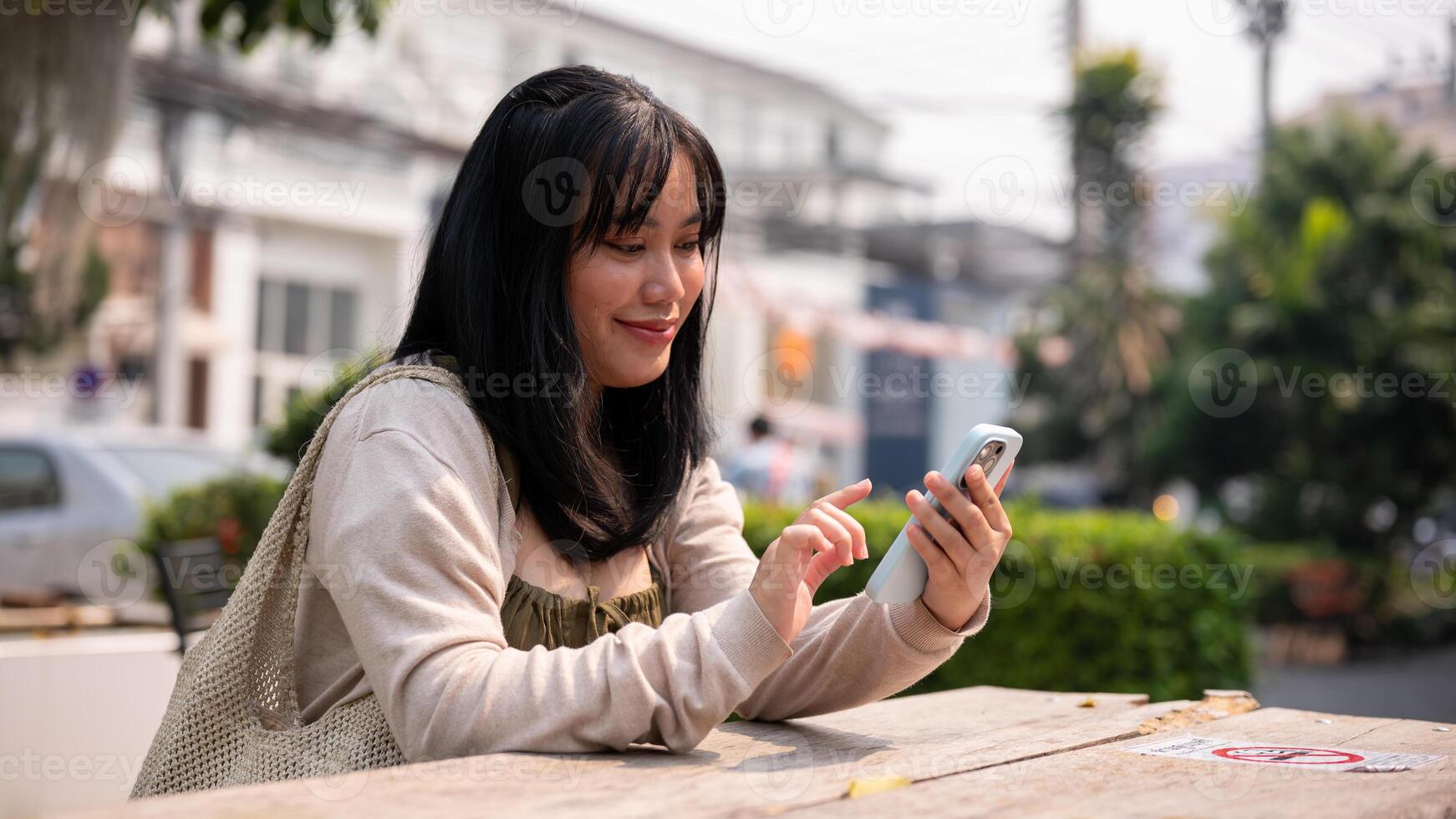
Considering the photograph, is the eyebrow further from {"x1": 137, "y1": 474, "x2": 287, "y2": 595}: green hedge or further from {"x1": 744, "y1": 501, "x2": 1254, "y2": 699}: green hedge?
{"x1": 137, "y1": 474, "x2": 287, "y2": 595}: green hedge

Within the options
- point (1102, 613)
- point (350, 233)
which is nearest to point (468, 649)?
point (1102, 613)

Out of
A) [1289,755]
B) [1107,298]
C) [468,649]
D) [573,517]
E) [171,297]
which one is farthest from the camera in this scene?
[171,297]

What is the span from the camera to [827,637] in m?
2.02

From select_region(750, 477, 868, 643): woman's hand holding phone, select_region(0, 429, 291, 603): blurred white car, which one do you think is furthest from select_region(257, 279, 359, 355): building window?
select_region(750, 477, 868, 643): woman's hand holding phone

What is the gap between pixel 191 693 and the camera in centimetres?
171

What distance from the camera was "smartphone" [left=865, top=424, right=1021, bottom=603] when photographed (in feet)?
5.76

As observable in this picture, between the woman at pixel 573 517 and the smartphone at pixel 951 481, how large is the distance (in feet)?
0.09

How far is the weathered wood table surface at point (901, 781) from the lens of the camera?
1300 mm

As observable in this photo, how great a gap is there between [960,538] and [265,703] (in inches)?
36.6

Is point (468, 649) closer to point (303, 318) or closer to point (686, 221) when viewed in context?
point (686, 221)

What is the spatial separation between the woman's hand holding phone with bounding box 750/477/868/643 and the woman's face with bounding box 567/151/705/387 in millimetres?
409

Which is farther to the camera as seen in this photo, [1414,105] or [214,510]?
[1414,105]

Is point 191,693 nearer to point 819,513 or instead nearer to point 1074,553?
point 819,513

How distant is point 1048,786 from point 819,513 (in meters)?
0.41
